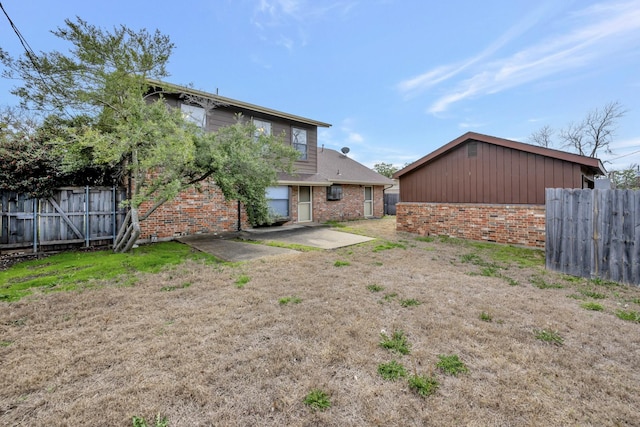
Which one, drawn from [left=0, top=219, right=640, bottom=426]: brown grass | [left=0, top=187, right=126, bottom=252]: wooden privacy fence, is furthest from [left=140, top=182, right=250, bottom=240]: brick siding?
[left=0, top=219, right=640, bottom=426]: brown grass

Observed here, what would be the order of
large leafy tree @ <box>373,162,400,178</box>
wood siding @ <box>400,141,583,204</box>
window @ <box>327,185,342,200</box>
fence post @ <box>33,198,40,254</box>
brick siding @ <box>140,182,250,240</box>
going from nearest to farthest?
fence post @ <box>33,198,40,254</box> < wood siding @ <box>400,141,583,204</box> < brick siding @ <box>140,182,250,240</box> < window @ <box>327,185,342,200</box> < large leafy tree @ <box>373,162,400,178</box>

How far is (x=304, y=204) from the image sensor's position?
13773mm

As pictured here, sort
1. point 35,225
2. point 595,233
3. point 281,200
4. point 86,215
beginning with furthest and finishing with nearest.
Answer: point 281,200
point 86,215
point 35,225
point 595,233

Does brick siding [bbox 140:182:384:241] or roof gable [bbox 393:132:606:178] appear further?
brick siding [bbox 140:182:384:241]

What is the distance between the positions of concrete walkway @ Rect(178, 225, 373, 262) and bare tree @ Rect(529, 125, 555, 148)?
28.0 meters

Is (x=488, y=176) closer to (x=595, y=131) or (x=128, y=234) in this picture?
(x=128, y=234)

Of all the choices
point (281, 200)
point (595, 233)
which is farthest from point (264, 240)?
point (595, 233)

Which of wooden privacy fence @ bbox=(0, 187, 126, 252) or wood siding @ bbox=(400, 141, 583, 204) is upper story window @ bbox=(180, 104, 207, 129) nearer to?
wooden privacy fence @ bbox=(0, 187, 126, 252)

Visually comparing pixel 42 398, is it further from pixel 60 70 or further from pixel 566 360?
pixel 60 70

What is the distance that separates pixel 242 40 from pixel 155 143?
8.05 meters

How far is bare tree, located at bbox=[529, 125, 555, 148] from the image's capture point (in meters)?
26.7

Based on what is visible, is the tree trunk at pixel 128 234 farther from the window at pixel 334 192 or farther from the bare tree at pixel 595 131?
the bare tree at pixel 595 131

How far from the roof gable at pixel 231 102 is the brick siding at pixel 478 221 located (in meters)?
6.12

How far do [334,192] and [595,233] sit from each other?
10807 mm
